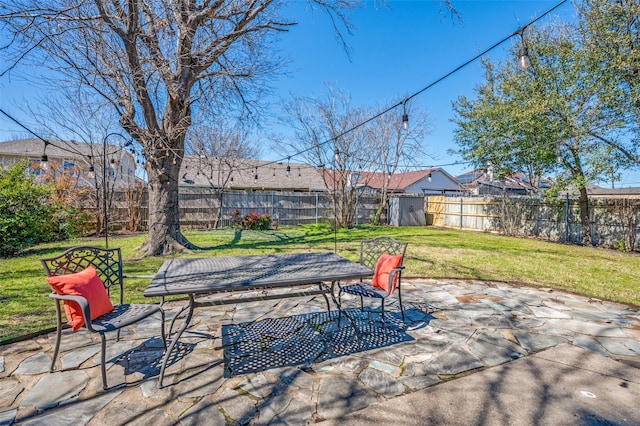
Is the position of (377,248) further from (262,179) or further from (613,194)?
(613,194)

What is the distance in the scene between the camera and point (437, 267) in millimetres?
5785

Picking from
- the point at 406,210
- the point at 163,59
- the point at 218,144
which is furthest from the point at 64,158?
the point at 406,210

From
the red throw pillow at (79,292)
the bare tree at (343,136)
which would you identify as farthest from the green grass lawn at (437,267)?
the bare tree at (343,136)

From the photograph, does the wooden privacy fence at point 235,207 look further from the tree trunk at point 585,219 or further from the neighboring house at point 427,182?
the neighboring house at point 427,182

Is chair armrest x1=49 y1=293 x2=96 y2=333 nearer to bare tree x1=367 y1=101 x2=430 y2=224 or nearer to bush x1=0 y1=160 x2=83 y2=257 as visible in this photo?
bush x1=0 y1=160 x2=83 y2=257

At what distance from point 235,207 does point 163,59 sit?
780 centimetres

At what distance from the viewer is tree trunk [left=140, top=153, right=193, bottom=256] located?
647 centimetres

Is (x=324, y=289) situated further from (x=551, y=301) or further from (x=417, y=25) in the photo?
(x=417, y=25)

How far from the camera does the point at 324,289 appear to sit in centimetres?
295

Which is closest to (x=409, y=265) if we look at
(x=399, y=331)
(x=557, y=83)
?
(x=399, y=331)

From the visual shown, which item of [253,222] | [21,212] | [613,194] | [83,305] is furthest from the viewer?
[613,194]

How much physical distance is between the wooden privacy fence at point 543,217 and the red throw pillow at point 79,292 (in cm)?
1176

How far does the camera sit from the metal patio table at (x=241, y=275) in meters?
2.22

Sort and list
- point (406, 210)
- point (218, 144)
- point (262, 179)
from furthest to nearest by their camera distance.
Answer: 1. point (262, 179)
2. point (406, 210)
3. point (218, 144)
